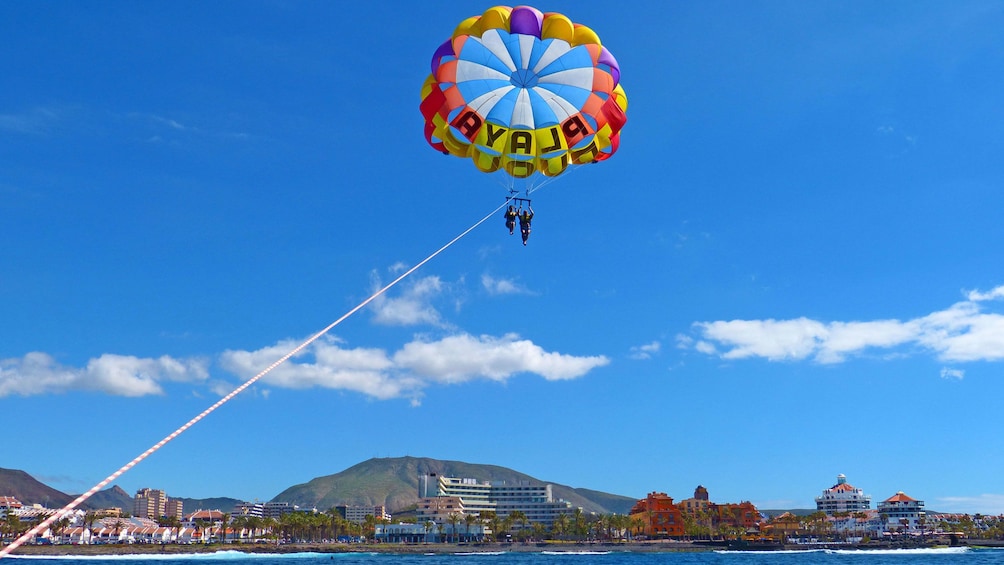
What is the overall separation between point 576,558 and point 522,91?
112m

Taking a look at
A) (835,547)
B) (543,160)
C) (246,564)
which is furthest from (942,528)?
(543,160)

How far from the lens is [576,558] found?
12988 cm

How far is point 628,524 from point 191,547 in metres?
88.7

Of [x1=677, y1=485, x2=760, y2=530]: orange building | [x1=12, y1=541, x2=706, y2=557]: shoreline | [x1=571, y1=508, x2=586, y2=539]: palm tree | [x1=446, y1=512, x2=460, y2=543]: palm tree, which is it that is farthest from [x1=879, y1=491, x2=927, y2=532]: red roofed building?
[x1=446, y1=512, x2=460, y2=543]: palm tree

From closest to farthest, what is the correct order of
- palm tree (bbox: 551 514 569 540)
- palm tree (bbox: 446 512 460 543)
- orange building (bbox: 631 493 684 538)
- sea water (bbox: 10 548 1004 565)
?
sea water (bbox: 10 548 1004 565), orange building (bbox: 631 493 684 538), palm tree (bbox: 551 514 569 540), palm tree (bbox: 446 512 460 543)

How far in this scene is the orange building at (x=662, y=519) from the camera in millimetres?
170000

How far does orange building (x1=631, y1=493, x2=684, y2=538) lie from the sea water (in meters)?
22.7

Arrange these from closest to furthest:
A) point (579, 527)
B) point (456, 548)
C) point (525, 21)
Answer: point (525, 21), point (456, 548), point (579, 527)

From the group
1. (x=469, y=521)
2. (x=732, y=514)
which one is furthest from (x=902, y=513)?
(x=469, y=521)

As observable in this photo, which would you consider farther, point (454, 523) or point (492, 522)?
point (454, 523)

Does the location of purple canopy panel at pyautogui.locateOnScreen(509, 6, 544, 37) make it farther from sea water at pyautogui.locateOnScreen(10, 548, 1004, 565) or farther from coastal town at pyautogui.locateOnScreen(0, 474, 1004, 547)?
coastal town at pyautogui.locateOnScreen(0, 474, 1004, 547)

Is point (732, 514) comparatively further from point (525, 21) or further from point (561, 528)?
point (525, 21)

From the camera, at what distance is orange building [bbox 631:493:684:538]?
170000 millimetres

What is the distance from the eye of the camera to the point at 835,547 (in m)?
154
